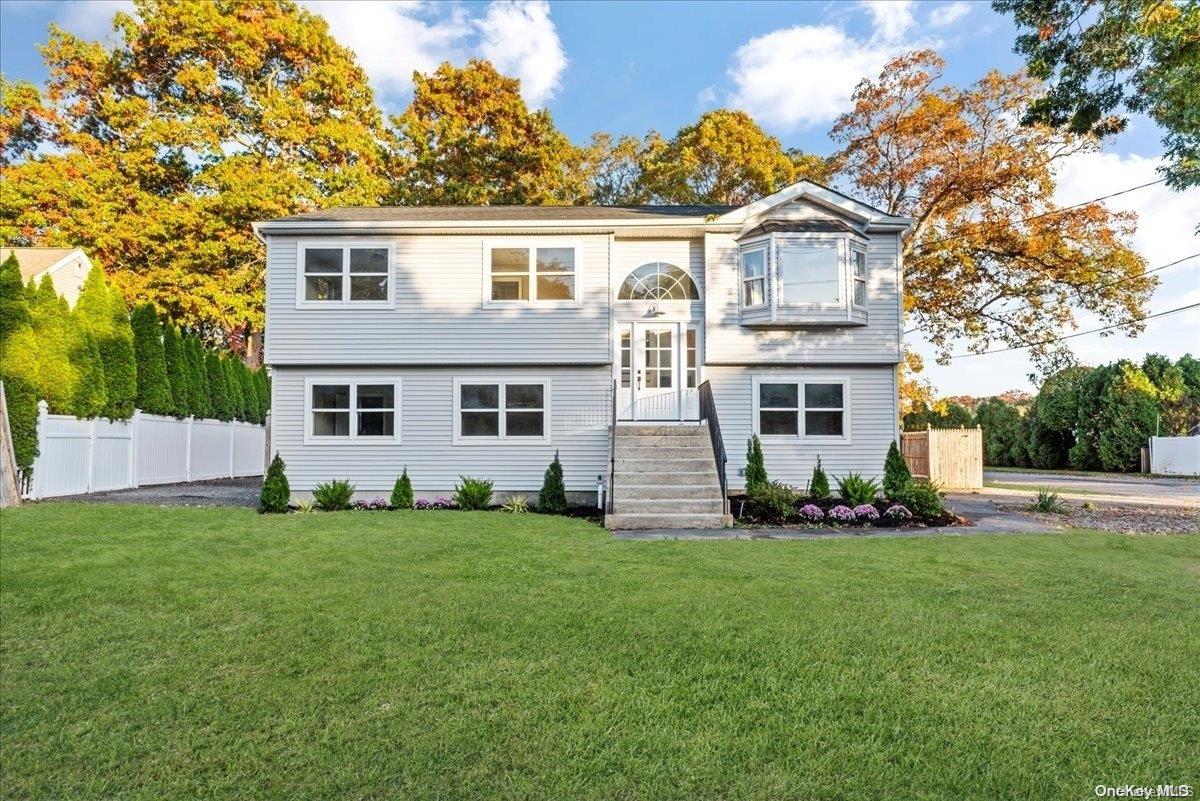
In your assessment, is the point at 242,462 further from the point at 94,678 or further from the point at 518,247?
the point at 94,678

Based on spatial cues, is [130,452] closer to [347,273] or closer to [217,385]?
[217,385]

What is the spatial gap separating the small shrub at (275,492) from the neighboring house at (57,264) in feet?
40.8

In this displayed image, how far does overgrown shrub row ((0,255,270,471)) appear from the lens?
1141cm

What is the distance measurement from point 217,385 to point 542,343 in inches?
499

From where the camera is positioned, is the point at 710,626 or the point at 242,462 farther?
the point at 242,462

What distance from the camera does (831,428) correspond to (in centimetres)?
1338

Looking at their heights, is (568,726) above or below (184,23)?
below

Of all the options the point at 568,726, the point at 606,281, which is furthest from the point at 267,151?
the point at 568,726

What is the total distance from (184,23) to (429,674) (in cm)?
2647

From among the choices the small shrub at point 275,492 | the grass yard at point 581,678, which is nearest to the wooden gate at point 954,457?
the grass yard at point 581,678

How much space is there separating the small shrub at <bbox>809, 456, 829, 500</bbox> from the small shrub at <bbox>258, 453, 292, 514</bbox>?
9.48 m

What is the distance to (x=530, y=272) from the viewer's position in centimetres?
1320
